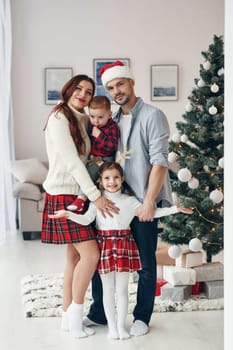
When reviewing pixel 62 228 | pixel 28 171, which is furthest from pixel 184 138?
pixel 28 171

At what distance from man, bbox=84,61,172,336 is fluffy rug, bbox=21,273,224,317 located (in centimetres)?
49

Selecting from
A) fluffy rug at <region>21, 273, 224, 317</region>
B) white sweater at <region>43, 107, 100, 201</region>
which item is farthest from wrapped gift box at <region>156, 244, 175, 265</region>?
white sweater at <region>43, 107, 100, 201</region>

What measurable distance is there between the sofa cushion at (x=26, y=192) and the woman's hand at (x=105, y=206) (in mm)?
3620

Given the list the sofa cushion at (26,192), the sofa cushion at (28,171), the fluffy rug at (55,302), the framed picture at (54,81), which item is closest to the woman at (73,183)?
the fluffy rug at (55,302)

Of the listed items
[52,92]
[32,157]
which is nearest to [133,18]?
[52,92]

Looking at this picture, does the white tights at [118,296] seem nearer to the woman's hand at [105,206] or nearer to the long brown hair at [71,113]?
the woman's hand at [105,206]

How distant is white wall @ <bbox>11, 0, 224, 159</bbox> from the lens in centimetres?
844

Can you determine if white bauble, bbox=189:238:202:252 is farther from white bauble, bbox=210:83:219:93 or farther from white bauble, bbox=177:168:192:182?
white bauble, bbox=210:83:219:93

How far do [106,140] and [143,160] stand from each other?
0.24m

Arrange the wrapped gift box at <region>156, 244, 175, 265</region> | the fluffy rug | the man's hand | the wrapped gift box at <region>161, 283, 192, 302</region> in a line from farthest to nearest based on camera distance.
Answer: the wrapped gift box at <region>156, 244, 175, 265</region>
the wrapped gift box at <region>161, 283, 192, 302</region>
the fluffy rug
the man's hand

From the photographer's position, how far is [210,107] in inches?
189

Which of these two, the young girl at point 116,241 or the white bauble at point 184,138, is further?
the white bauble at point 184,138

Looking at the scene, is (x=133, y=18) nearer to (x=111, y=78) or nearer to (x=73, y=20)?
(x=73, y=20)

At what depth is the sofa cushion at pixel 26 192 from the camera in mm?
7387
